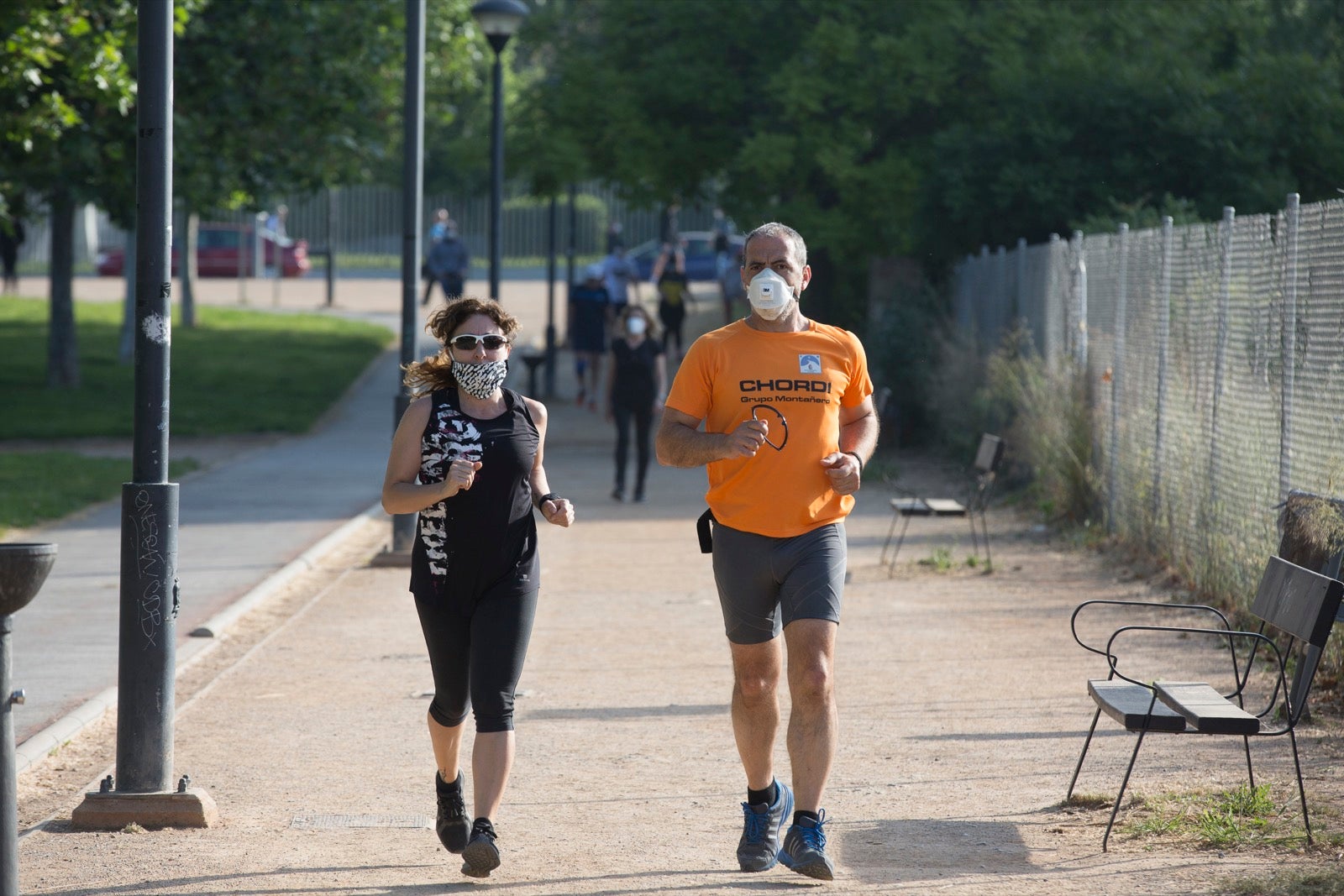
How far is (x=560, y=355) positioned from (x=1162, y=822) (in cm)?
2916

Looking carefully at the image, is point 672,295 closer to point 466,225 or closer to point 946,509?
point 946,509

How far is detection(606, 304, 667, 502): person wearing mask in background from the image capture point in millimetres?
17000

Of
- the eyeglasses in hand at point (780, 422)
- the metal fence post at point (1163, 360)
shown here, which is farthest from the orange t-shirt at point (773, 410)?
the metal fence post at point (1163, 360)

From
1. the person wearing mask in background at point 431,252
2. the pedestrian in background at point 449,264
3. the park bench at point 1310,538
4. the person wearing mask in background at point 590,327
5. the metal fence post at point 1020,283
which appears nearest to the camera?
the park bench at point 1310,538

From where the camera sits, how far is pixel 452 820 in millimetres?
5730

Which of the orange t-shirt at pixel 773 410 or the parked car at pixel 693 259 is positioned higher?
the parked car at pixel 693 259

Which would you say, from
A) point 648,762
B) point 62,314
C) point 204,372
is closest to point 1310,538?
point 648,762

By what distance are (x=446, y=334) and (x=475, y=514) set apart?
0.62 m

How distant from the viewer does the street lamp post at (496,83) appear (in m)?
18.0

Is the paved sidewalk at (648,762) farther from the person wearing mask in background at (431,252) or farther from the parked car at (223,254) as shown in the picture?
the parked car at (223,254)

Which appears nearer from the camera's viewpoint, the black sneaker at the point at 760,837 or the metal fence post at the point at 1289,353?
the black sneaker at the point at 760,837

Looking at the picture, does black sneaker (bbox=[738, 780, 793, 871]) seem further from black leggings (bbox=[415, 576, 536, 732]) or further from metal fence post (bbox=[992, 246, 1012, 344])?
metal fence post (bbox=[992, 246, 1012, 344])

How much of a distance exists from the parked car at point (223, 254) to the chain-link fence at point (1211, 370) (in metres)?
38.6

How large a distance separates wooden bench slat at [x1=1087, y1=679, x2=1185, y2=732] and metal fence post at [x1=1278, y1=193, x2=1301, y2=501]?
2.80m
